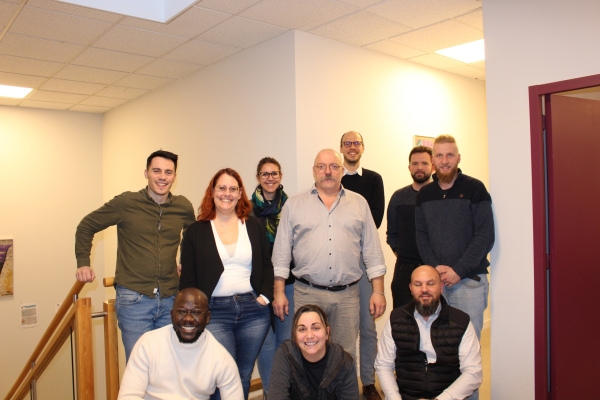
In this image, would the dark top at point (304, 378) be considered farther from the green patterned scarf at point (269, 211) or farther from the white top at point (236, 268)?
the green patterned scarf at point (269, 211)

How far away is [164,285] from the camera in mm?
2873

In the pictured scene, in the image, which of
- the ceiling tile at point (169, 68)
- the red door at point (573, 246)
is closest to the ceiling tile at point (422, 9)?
the red door at point (573, 246)

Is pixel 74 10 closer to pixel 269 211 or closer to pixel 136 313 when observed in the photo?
pixel 269 211

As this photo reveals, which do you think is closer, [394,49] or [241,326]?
[241,326]

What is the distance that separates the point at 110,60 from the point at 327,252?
124 inches

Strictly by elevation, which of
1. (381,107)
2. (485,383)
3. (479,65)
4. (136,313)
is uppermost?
(479,65)

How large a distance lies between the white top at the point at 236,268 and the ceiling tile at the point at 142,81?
3289 millimetres

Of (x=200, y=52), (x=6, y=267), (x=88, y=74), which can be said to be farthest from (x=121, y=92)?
(x=6, y=267)

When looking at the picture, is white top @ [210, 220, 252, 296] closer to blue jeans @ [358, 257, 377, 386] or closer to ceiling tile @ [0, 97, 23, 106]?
blue jeans @ [358, 257, 377, 386]

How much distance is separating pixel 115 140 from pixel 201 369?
5362mm

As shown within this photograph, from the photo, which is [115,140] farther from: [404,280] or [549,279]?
[549,279]

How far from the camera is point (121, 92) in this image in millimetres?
6105

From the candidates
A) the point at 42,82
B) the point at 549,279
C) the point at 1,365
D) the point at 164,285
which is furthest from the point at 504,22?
the point at 1,365

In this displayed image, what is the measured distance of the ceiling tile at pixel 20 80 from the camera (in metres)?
5.25
